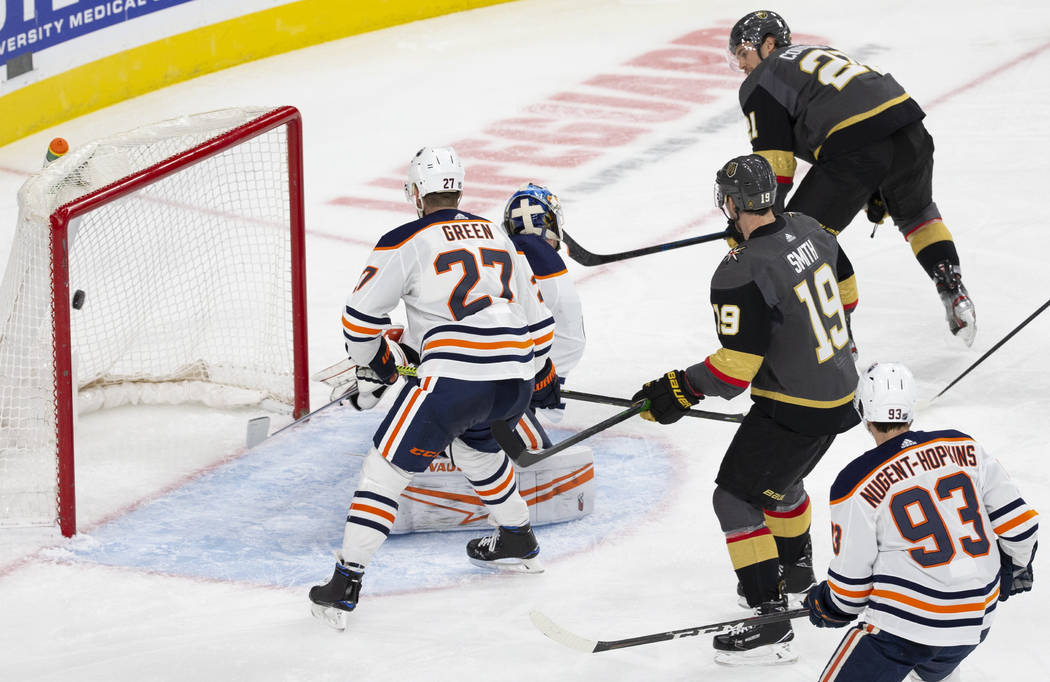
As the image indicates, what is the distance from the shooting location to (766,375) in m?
3.31

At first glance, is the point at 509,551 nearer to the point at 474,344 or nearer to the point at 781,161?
the point at 474,344

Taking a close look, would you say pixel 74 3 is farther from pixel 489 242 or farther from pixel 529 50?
pixel 489 242

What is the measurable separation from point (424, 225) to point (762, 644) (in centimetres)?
114

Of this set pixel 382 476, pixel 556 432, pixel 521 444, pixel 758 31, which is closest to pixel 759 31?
pixel 758 31

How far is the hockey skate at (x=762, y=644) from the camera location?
3.36m

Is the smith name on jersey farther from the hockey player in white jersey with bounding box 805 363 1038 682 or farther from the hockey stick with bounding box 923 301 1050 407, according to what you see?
the hockey stick with bounding box 923 301 1050 407

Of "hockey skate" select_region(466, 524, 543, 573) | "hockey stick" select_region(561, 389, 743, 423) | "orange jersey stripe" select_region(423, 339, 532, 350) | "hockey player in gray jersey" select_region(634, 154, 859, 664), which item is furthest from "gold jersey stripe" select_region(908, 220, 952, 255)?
"orange jersey stripe" select_region(423, 339, 532, 350)

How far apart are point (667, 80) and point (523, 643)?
4826 millimetres

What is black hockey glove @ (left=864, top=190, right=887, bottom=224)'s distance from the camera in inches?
195

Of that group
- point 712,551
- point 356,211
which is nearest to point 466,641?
point 712,551

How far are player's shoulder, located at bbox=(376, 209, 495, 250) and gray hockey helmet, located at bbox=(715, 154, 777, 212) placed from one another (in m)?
0.54

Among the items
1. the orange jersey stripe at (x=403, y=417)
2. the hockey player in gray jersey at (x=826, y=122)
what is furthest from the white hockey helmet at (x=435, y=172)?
the hockey player in gray jersey at (x=826, y=122)

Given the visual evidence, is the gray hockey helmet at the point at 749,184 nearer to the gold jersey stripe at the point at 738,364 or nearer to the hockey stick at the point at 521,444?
the gold jersey stripe at the point at 738,364

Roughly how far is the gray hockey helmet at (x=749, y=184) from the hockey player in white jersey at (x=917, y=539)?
611 mm
